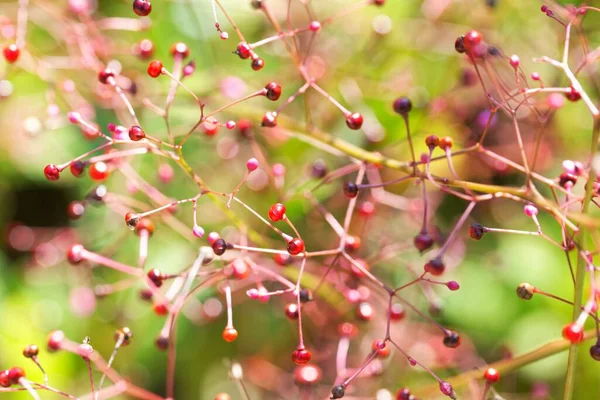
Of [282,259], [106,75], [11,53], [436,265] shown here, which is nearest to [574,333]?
[436,265]

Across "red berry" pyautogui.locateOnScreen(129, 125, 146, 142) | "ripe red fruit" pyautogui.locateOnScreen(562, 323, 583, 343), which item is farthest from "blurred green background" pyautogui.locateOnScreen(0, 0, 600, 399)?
"ripe red fruit" pyautogui.locateOnScreen(562, 323, 583, 343)

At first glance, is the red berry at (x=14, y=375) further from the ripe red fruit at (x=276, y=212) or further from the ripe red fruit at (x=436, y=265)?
the ripe red fruit at (x=436, y=265)

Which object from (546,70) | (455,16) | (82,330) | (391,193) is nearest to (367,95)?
(391,193)

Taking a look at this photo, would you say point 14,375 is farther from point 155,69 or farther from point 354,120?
point 354,120

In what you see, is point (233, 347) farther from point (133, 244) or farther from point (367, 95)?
point (367, 95)

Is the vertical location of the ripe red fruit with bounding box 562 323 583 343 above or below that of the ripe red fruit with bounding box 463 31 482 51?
below

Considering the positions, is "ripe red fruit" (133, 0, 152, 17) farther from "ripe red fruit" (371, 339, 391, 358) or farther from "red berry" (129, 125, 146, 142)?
"ripe red fruit" (371, 339, 391, 358)
